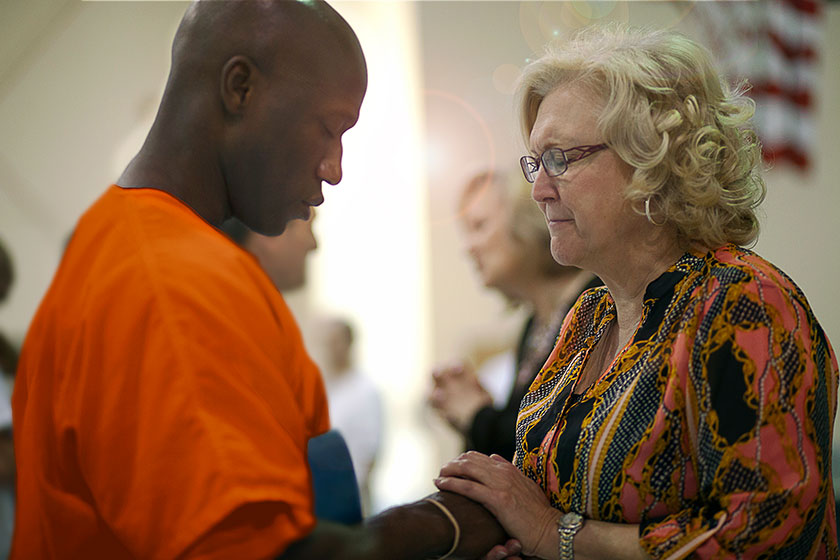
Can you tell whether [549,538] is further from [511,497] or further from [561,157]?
[561,157]

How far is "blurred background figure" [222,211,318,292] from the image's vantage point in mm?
1959

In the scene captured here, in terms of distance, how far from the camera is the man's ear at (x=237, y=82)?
97 cm

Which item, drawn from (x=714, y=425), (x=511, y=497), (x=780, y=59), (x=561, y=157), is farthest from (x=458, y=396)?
(x=780, y=59)

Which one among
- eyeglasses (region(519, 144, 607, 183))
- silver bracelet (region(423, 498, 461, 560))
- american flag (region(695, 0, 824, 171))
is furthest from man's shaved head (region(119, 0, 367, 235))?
american flag (region(695, 0, 824, 171))

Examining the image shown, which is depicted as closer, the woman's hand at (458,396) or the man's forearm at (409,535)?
the man's forearm at (409,535)

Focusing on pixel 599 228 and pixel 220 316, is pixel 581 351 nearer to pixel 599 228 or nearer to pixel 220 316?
pixel 599 228

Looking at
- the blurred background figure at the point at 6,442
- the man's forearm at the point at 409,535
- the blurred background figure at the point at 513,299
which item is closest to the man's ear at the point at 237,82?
the man's forearm at the point at 409,535

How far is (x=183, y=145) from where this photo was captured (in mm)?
994

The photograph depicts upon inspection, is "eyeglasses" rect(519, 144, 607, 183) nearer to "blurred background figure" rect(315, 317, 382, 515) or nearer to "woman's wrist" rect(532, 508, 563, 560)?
"woman's wrist" rect(532, 508, 563, 560)

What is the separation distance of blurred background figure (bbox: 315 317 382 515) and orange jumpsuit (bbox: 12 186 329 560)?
201 cm

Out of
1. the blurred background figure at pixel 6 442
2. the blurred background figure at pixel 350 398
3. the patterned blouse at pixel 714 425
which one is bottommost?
the blurred background figure at pixel 350 398

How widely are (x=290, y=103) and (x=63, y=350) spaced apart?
1.36 feet

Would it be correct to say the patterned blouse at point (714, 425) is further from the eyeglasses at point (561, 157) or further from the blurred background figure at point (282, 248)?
the blurred background figure at point (282, 248)

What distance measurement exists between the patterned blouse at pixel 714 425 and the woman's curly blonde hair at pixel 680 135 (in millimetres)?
76
